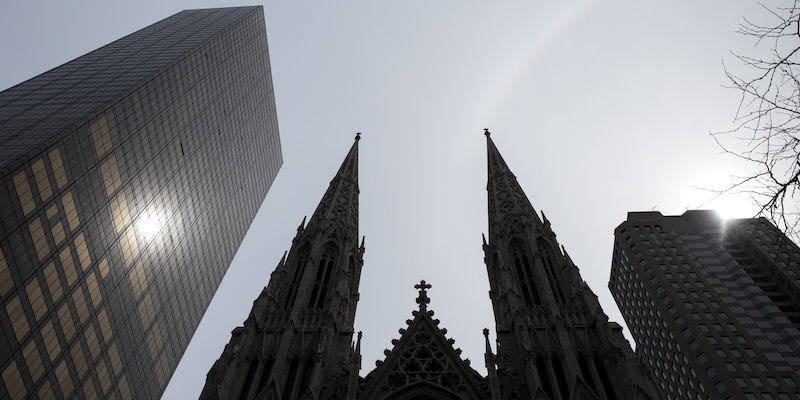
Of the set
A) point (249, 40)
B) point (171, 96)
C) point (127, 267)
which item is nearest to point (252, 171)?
point (249, 40)

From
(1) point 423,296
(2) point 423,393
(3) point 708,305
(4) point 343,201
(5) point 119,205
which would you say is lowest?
(2) point 423,393

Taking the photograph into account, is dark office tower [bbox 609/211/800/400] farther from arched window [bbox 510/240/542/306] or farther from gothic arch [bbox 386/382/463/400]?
gothic arch [bbox 386/382/463/400]

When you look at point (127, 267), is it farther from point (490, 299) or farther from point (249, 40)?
point (249, 40)

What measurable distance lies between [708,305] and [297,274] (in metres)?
43.1

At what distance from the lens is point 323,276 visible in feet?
111

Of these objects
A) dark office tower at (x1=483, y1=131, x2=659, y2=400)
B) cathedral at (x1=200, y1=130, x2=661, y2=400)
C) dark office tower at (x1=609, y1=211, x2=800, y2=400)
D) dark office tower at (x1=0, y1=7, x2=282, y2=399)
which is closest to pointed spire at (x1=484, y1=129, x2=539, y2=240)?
dark office tower at (x1=483, y1=131, x2=659, y2=400)

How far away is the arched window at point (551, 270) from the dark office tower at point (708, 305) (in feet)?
62.2

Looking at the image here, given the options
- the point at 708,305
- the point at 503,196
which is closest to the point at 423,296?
the point at 503,196

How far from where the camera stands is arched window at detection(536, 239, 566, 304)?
30803 mm

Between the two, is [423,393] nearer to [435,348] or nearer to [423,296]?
[435,348]

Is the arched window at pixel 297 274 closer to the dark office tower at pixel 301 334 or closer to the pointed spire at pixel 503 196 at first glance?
the dark office tower at pixel 301 334

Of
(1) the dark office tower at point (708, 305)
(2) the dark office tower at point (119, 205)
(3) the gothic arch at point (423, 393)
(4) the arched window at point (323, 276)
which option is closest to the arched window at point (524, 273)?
(3) the gothic arch at point (423, 393)

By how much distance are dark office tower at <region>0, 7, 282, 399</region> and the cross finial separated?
79.0 ft

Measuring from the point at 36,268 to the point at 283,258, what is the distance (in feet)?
50.4
